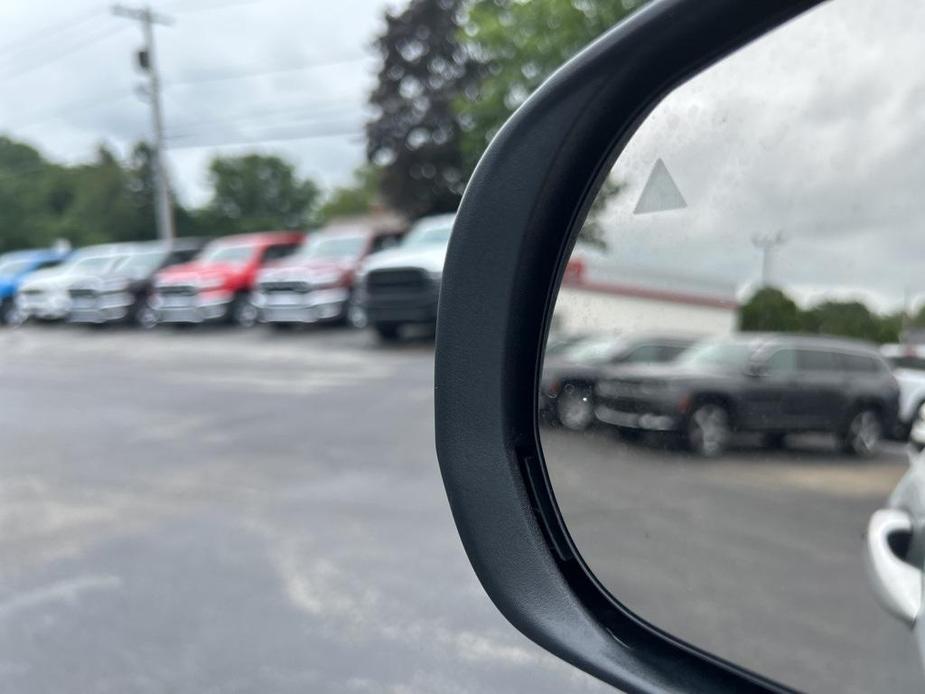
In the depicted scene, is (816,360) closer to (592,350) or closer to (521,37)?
(592,350)

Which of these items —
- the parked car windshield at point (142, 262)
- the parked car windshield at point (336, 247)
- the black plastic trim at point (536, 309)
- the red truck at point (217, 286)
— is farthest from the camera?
the parked car windshield at point (142, 262)

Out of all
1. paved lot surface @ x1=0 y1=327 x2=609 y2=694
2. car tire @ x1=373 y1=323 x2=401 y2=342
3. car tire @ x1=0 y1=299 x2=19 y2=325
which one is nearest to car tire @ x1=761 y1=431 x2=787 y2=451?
paved lot surface @ x1=0 y1=327 x2=609 y2=694

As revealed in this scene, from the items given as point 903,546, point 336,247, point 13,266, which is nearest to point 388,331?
point 336,247

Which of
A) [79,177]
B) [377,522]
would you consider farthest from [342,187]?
[377,522]

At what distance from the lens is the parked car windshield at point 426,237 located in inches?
608

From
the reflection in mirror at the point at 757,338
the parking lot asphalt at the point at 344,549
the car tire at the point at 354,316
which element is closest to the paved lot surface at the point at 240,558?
the parking lot asphalt at the point at 344,549

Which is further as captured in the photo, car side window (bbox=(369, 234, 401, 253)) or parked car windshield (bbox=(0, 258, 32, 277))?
parked car windshield (bbox=(0, 258, 32, 277))

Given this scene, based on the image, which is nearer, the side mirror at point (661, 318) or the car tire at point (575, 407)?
the side mirror at point (661, 318)

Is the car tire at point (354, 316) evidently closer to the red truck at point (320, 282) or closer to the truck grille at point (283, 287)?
the red truck at point (320, 282)

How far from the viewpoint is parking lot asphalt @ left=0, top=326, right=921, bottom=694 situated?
4.87 feet

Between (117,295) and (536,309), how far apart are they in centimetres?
2175

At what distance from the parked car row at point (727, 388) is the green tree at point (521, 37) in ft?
48.5

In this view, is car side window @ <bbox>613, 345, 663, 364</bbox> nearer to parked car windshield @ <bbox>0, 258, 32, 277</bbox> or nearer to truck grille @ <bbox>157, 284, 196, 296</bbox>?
truck grille @ <bbox>157, 284, 196, 296</bbox>

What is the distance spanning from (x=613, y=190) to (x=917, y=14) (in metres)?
0.46
